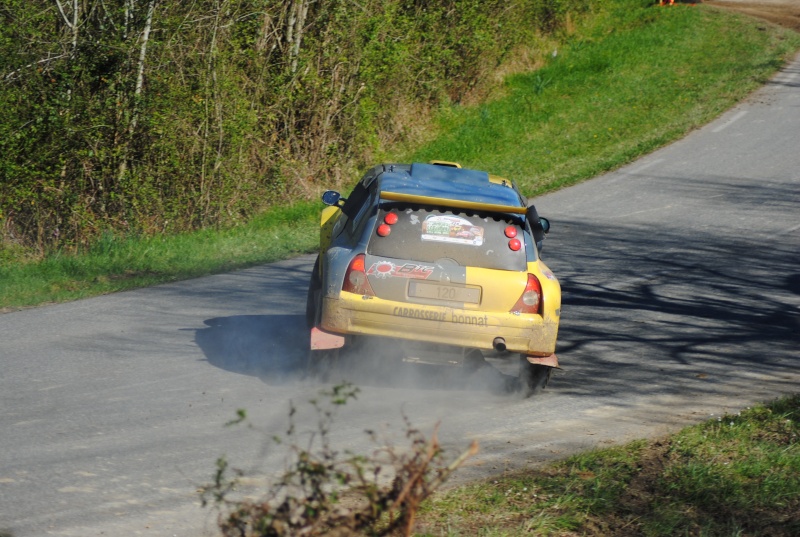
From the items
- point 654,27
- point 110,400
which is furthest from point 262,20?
point 654,27

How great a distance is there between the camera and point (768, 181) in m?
19.4

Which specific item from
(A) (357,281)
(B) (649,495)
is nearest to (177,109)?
(A) (357,281)

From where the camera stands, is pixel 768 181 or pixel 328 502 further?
pixel 768 181

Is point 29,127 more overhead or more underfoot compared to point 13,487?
more overhead

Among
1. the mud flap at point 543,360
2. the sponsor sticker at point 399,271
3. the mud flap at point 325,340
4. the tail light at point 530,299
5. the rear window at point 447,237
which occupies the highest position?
the rear window at point 447,237

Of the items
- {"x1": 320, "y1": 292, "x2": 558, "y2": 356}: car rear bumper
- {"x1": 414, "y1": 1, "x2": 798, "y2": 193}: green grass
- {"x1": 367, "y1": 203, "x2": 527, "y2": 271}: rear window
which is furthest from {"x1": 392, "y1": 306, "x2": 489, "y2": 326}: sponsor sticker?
{"x1": 414, "y1": 1, "x2": 798, "y2": 193}: green grass

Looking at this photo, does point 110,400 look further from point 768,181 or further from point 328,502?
point 768,181

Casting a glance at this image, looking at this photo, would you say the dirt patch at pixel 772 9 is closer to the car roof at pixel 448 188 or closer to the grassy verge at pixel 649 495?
the car roof at pixel 448 188

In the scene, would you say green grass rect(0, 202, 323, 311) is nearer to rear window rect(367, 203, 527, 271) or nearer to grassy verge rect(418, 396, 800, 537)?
rear window rect(367, 203, 527, 271)

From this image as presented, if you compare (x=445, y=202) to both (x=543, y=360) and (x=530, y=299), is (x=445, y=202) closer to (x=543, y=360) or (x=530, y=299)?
(x=530, y=299)

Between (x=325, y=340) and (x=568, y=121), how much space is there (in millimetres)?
17983

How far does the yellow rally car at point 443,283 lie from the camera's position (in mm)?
7793

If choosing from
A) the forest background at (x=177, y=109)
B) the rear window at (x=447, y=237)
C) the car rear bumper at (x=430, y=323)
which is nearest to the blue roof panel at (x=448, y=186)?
the rear window at (x=447, y=237)

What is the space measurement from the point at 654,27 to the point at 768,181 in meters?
14.9
